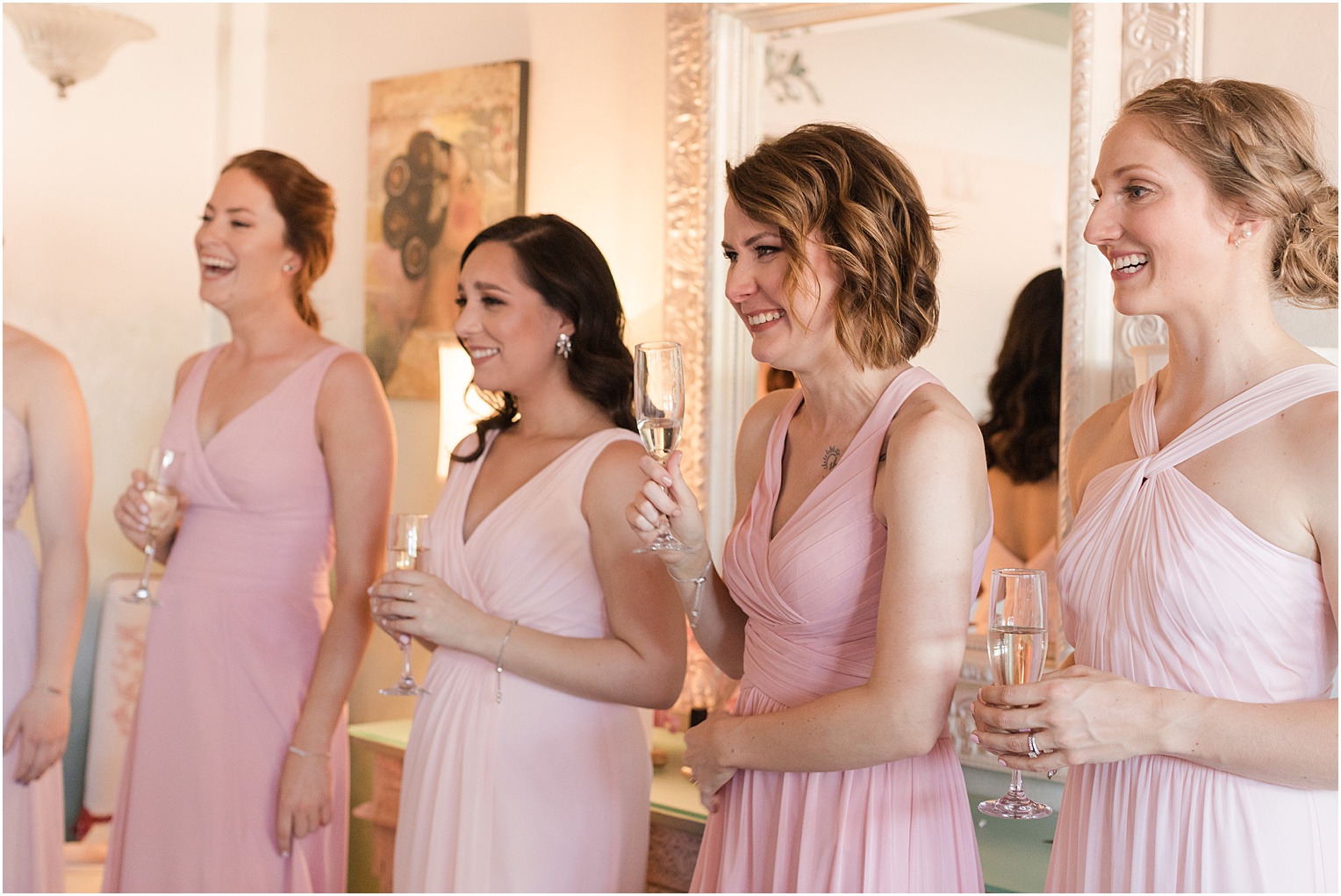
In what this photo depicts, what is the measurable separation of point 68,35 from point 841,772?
3926 millimetres

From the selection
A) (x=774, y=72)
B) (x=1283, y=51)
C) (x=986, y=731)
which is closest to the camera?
(x=986, y=731)

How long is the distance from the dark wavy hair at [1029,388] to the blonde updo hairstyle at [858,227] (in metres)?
0.89

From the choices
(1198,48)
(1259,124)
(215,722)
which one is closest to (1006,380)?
(1198,48)

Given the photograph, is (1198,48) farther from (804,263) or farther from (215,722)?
(215,722)

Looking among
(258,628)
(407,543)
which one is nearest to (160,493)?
(258,628)

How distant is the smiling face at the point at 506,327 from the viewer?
254cm

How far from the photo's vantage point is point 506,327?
99.9 inches

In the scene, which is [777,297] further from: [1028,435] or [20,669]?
[20,669]

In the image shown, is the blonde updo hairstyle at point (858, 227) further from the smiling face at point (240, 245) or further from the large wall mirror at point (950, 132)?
the smiling face at point (240, 245)

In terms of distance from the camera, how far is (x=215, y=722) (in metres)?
2.90

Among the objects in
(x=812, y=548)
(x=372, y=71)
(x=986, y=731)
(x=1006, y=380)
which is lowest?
(x=986, y=731)

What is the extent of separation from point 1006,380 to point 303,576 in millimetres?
1704

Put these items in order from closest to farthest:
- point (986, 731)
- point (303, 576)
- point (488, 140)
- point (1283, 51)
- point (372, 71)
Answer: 1. point (986, 731)
2. point (1283, 51)
3. point (303, 576)
4. point (488, 140)
5. point (372, 71)

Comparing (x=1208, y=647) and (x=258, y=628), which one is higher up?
(x=1208, y=647)
